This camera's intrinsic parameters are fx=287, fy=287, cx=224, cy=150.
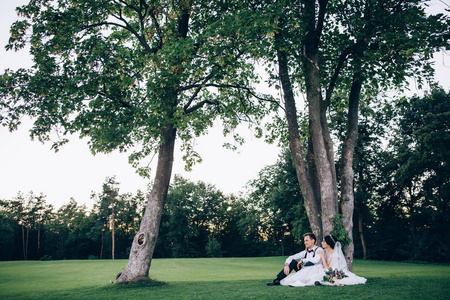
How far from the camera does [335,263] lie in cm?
848

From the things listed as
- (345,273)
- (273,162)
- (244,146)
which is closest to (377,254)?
(273,162)

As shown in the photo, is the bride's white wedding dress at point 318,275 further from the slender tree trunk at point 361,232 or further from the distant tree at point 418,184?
the slender tree trunk at point 361,232

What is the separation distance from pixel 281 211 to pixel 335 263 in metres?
31.8

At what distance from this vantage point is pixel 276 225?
176ft

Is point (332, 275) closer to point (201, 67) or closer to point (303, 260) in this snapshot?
point (303, 260)

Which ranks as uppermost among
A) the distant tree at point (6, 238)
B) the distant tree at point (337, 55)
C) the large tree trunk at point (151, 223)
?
the distant tree at point (337, 55)

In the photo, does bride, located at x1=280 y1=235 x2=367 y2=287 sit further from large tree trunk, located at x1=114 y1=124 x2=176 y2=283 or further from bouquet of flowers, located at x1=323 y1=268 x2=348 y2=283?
large tree trunk, located at x1=114 y1=124 x2=176 y2=283

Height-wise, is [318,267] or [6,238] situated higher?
[318,267]

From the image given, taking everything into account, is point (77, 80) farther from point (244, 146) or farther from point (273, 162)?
point (273, 162)

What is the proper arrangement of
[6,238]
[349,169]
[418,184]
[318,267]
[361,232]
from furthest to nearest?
[6,238]
[361,232]
[418,184]
[349,169]
[318,267]

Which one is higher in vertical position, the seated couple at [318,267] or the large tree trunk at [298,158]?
the large tree trunk at [298,158]

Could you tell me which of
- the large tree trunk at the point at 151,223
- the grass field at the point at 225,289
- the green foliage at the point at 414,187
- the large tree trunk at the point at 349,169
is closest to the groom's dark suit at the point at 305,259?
the grass field at the point at 225,289

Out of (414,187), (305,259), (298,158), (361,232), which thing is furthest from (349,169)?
(414,187)

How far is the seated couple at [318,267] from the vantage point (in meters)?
8.22
